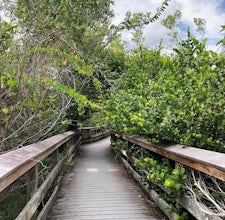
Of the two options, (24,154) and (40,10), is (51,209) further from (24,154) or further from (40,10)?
(40,10)

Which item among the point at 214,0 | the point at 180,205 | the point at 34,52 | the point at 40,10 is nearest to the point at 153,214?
the point at 180,205

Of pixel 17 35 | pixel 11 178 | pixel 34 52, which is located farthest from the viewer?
pixel 17 35

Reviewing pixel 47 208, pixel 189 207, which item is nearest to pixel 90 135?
pixel 47 208

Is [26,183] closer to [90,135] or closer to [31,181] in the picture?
[31,181]

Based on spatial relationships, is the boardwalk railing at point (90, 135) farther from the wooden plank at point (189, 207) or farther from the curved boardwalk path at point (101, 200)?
the wooden plank at point (189, 207)

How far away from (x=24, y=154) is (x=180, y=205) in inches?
→ 65.0

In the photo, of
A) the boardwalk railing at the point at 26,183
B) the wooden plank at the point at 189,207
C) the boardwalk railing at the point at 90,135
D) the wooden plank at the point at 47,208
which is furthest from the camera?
the boardwalk railing at the point at 90,135

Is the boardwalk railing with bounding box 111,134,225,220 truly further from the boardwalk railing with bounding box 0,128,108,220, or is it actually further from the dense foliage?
the boardwalk railing with bounding box 0,128,108,220

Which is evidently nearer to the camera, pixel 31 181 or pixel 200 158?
pixel 200 158

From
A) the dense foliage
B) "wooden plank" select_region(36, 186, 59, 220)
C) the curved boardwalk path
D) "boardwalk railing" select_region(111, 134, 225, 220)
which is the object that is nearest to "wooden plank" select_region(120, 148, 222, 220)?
"boardwalk railing" select_region(111, 134, 225, 220)

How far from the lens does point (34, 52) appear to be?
3332 mm

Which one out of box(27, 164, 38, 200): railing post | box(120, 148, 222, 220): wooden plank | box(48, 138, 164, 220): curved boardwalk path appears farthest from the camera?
box(48, 138, 164, 220): curved boardwalk path

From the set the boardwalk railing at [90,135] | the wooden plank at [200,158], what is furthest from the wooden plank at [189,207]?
the boardwalk railing at [90,135]

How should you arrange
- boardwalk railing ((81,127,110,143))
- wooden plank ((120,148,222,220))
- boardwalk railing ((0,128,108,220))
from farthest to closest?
boardwalk railing ((81,127,110,143)), wooden plank ((120,148,222,220)), boardwalk railing ((0,128,108,220))
